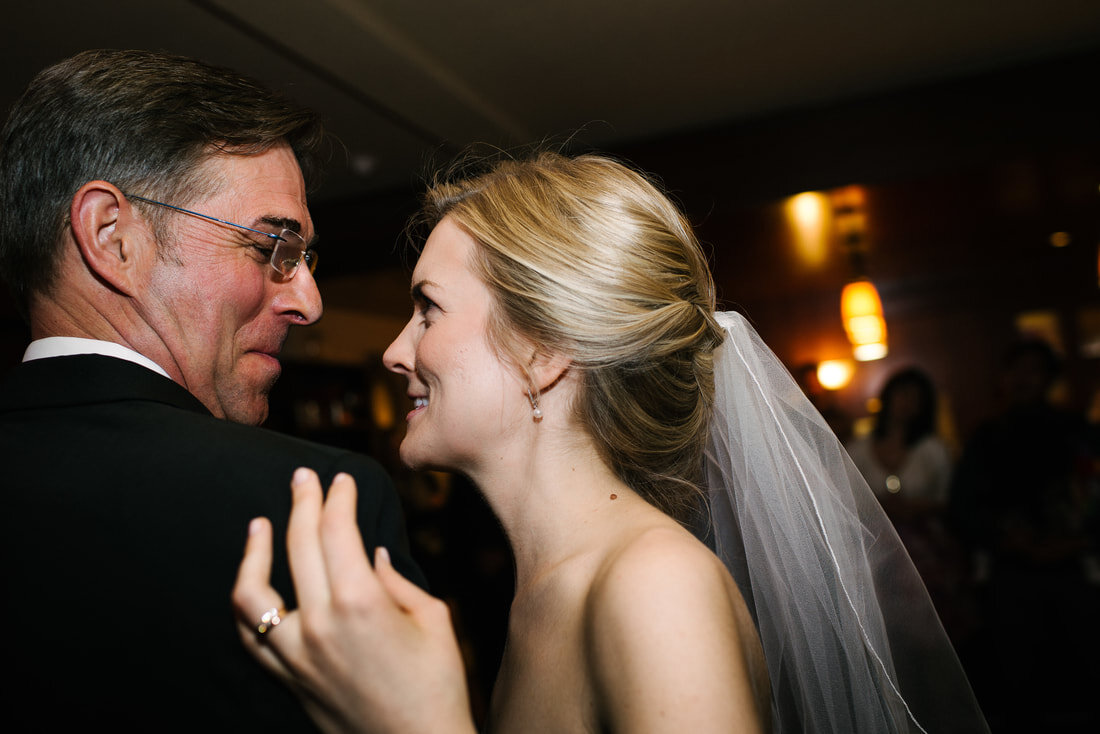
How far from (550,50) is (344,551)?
303 centimetres

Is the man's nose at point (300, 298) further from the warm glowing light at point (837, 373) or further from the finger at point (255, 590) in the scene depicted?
the warm glowing light at point (837, 373)

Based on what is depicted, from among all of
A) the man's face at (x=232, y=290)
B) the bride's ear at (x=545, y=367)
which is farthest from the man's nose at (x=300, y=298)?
the bride's ear at (x=545, y=367)

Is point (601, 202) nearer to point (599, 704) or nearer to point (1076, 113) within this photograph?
point (599, 704)

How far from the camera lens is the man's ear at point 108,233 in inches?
48.4

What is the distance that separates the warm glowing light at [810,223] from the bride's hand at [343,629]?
3.83 metres

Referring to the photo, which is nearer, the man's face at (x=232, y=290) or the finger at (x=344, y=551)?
the finger at (x=344, y=551)

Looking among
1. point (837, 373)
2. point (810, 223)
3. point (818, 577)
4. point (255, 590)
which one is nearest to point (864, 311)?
point (810, 223)

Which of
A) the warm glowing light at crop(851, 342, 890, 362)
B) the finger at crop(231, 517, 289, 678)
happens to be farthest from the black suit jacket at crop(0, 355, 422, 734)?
the warm glowing light at crop(851, 342, 890, 362)

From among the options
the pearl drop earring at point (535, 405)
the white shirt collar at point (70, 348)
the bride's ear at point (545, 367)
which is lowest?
the pearl drop earring at point (535, 405)

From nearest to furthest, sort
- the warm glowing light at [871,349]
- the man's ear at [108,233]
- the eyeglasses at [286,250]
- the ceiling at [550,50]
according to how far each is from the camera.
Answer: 1. the man's ear at [108,233]
2. the eyeglasses at [286,250]
3. the ceiling at [550,50]
4. the warm glowing light at [871,349]

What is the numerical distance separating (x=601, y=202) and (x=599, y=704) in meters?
0.87

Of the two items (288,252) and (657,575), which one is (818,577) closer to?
(657,575)

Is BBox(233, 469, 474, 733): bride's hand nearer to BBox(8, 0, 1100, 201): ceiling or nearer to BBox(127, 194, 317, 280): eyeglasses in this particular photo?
BBox(127, 194, 317, 280): eyeglasses

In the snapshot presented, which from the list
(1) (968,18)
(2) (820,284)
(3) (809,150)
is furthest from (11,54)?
(2) (820,284)
